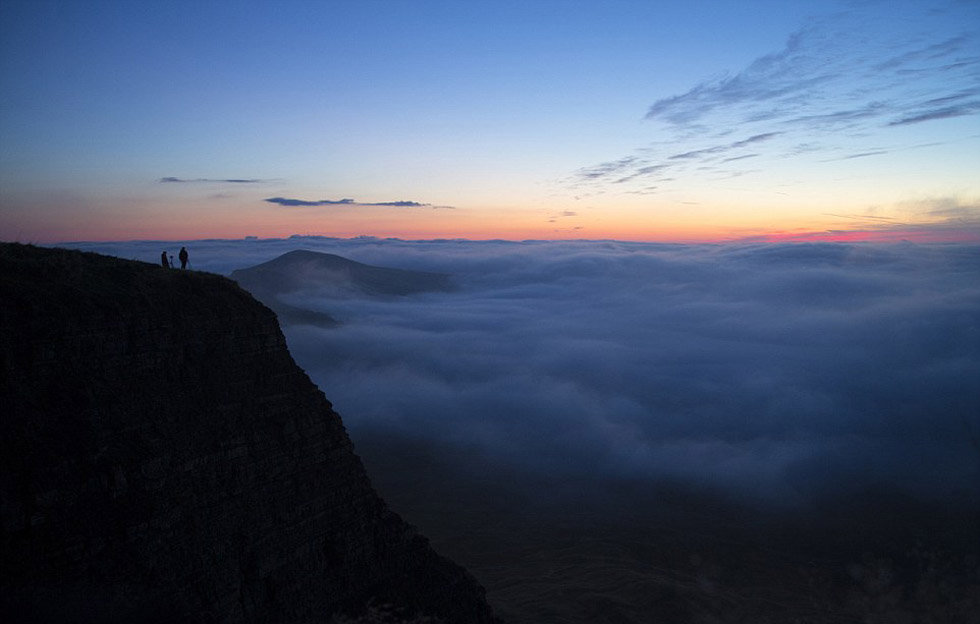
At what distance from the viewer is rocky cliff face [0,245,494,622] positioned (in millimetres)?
12000

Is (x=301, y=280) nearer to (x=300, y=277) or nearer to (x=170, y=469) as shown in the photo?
(x=300, y=277)

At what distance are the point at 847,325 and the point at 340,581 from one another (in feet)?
453

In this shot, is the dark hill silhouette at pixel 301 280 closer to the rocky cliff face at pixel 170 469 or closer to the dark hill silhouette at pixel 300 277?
the dark hill silhouette at pixel 300 277

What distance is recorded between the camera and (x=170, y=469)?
1381 cm

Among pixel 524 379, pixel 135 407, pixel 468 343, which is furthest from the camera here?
pixel 468 343

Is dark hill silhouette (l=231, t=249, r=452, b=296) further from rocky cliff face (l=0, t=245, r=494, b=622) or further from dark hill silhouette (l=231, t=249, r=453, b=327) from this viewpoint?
rocky cliff face (l=0, t=245, r=494, b=622)

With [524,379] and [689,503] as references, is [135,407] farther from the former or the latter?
[524,379]

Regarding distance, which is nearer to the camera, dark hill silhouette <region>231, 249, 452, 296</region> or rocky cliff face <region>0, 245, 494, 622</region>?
rocky cliff face <region>0, 245, 494, 622</region>

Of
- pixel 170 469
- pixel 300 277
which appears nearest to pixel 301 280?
pixel 300 277

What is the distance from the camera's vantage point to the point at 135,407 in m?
13.7

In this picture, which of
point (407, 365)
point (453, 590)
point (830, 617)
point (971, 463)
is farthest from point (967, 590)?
point (407, 365)

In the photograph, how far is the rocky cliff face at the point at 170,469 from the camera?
12000 mm

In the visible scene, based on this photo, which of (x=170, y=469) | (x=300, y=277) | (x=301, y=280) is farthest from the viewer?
(x=300, y=277)

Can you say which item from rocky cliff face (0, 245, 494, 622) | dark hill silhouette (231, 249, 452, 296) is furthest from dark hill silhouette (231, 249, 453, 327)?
rocky cliff face (0, 245, 494, 622)
